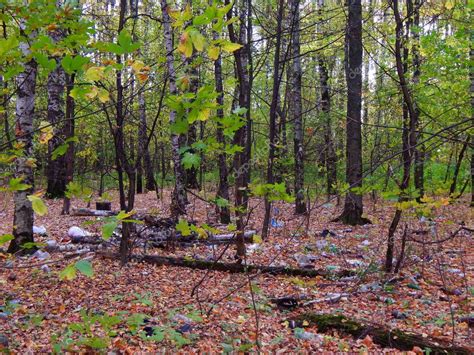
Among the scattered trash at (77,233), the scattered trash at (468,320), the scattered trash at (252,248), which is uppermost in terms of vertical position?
the scattered trash at (77,233)

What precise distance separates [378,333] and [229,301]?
1674 mm

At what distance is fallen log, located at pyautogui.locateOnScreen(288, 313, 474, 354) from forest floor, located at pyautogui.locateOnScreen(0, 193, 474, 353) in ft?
0.28

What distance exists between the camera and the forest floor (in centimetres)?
359

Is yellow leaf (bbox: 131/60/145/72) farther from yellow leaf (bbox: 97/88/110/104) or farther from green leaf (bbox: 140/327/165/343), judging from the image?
green leaf (bbox: 140/327/165/343)

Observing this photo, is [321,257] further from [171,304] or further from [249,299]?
[171,304]

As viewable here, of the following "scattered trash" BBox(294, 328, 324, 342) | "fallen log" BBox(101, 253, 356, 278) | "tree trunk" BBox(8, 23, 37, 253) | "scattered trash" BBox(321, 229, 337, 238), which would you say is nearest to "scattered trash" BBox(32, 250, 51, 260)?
"tree trunk" BBox(8, 23, 37, 253)

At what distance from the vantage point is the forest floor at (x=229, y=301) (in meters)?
3.59

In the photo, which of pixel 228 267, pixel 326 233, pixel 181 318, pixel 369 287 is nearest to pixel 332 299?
pixel 369 287

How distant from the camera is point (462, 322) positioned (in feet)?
13.5

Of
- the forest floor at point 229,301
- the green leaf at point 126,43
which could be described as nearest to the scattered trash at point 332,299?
the forest floor at point 229,301

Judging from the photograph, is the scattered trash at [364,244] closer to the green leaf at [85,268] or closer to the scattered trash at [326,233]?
the scattered trash at [326,233]

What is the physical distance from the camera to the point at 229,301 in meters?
4.70

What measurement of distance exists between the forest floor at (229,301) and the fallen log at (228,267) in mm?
105

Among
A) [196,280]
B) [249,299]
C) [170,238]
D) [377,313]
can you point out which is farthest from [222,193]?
[377,313]
